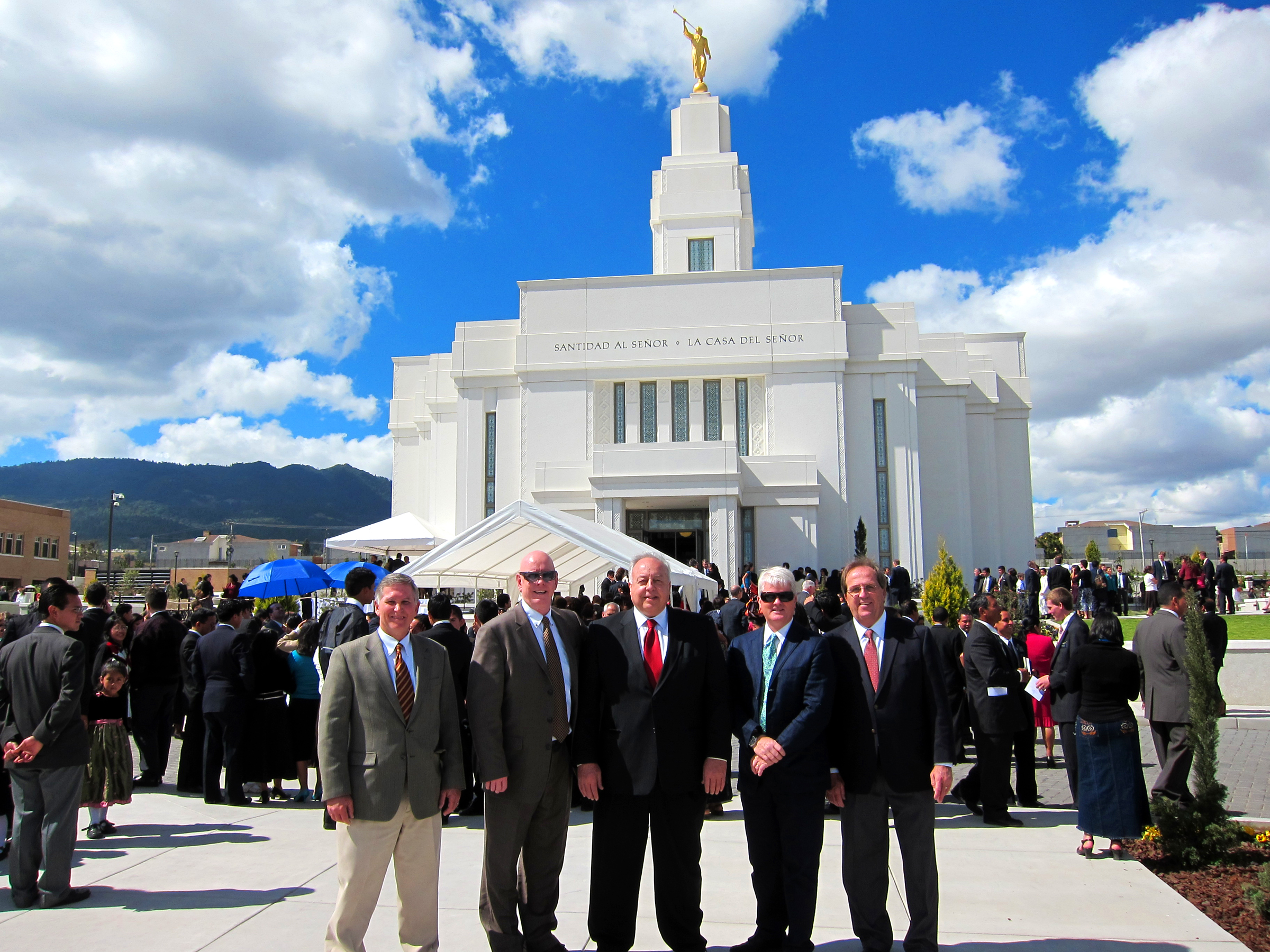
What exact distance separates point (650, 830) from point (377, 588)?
188 centimetres

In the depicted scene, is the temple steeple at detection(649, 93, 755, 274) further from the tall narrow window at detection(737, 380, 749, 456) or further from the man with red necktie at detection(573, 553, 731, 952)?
the man with red necktie at detection(573, 553, 731, 952)

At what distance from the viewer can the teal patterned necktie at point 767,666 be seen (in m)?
4.39

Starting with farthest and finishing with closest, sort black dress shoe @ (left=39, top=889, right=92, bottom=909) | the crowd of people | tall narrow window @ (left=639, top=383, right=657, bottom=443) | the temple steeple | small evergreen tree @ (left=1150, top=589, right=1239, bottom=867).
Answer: the temple steeple
tall narrow window @ (left=639, top=383, right=657, bottom=443)
small evergreen tree @ (left=1150, top=589, right=1239, bottom=867)
black dress shoe @ (left=39, top=889, right=92, bottom=909)
the crowd of people

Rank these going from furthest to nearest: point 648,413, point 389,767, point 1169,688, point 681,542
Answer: point 648,413
point 681,542
point 1169,688
point 389,767

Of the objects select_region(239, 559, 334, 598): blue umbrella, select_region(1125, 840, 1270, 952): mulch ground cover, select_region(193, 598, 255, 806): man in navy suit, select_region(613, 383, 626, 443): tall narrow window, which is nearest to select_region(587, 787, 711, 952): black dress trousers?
select_region(1125, 840, 1270, 952): mulch ground cover

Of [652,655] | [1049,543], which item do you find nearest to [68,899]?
[652,655]

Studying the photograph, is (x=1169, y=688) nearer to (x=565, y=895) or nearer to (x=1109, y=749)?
(x=1109, y=749)

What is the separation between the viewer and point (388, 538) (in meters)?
24.2

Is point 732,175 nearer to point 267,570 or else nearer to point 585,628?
point 267,570

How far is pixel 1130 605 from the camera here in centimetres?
3048

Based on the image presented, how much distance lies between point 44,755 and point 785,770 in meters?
4.26

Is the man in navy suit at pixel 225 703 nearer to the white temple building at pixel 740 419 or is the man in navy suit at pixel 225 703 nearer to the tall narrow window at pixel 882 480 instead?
the white temple building at pixel 740 419

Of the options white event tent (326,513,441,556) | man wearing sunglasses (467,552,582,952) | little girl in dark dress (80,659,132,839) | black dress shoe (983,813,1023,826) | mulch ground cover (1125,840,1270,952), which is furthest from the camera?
white event tent (326,513,441,556)

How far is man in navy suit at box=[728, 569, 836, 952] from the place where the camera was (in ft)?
13.8
